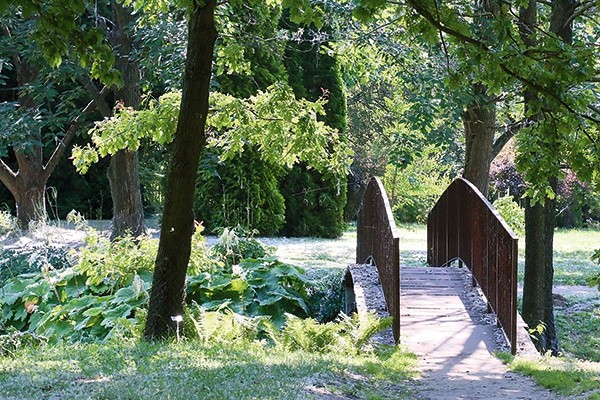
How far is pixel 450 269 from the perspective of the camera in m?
13.3

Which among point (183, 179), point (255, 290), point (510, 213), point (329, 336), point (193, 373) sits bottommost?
point (329, 336)

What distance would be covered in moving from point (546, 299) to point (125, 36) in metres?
10.2

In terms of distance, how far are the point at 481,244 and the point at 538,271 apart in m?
1.41

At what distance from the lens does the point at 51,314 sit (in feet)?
35.4

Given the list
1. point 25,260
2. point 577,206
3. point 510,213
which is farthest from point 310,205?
point 577,206

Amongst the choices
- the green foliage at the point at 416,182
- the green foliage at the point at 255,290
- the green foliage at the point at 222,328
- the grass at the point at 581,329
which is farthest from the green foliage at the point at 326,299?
the green foliage at the point at 416,182

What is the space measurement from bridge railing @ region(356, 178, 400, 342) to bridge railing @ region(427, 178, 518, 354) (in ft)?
4.10

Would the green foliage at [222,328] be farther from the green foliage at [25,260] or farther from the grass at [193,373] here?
the green foliage at [25,260]

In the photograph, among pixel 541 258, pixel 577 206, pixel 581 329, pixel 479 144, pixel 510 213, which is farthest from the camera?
pixel 577 206

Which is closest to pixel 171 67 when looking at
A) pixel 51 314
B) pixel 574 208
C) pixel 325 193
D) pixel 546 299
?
pixel 51 314

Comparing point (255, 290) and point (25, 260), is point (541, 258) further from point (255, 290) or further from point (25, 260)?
point (25, 260)

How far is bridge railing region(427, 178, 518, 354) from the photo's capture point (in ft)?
31.0

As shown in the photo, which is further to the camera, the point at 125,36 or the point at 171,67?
the point at 125,36

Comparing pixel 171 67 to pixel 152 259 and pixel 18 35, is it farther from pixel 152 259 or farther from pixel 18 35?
pixel 152 259
